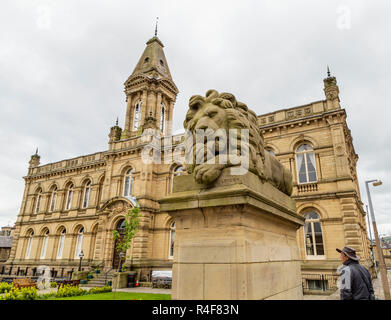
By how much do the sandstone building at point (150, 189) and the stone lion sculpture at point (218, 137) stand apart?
33.6ft

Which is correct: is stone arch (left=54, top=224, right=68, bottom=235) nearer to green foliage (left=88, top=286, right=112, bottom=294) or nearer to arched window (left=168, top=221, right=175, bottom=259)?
arched window (left=168, top=221, right=175, bottom=259)

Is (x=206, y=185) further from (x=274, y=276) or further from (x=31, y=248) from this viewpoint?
(x=31, y=248)

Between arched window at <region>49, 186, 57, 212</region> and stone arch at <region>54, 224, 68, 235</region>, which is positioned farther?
arched window at <region>49, 186, 57, 212</region>

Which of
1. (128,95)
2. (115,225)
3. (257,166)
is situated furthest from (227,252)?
(128,95)

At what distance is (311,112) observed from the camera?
1958 centimetres

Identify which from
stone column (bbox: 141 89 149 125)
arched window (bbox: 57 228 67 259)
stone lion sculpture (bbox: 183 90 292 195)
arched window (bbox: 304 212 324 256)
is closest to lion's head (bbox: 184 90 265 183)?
stone lion sculpture (bbox: 183 90 292 195)

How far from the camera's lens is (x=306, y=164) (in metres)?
19.1

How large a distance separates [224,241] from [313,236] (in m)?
16.2

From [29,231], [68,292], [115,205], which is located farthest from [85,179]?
[68,292]

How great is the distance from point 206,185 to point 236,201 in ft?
1.72

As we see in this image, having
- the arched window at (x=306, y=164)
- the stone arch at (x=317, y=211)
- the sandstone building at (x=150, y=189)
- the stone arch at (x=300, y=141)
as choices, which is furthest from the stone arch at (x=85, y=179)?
the stone arch at (x=317, y=211)

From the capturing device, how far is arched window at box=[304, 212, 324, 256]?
17.2 meters

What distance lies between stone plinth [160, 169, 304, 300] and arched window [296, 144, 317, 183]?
1612 centimetres

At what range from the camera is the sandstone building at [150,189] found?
56.7 ft
